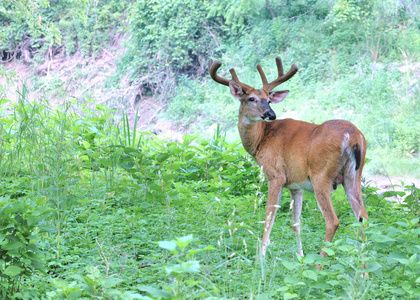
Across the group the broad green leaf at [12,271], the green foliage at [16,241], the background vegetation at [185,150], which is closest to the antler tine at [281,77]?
the background vegetation at [185,150]

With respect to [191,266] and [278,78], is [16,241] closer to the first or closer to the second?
[191,266]

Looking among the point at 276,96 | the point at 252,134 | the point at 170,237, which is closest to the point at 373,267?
the point at 170,237

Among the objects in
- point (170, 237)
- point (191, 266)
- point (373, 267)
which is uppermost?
point (191, 266)

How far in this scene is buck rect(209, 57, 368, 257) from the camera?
3.97 meters

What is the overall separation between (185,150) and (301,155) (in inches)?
96.9

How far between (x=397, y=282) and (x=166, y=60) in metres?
13.8

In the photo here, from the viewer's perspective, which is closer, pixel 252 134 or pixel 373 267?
pixel 373 267

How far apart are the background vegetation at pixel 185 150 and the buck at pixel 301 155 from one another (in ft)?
0.62

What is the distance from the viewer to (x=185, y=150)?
21.2 feet

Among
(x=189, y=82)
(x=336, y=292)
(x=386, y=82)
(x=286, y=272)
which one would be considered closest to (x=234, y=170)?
(x=286, y=272)

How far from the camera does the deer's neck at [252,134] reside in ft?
15.4

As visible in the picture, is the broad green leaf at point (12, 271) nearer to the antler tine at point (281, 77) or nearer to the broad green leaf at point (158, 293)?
the broad green leaf at point (158, 293)

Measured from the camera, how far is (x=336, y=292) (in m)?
2.79

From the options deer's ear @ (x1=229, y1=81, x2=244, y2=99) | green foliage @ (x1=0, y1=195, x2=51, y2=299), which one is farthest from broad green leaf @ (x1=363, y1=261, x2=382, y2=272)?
deer's ear @ (x1=229, y1=81, x2=244, y2=99)
